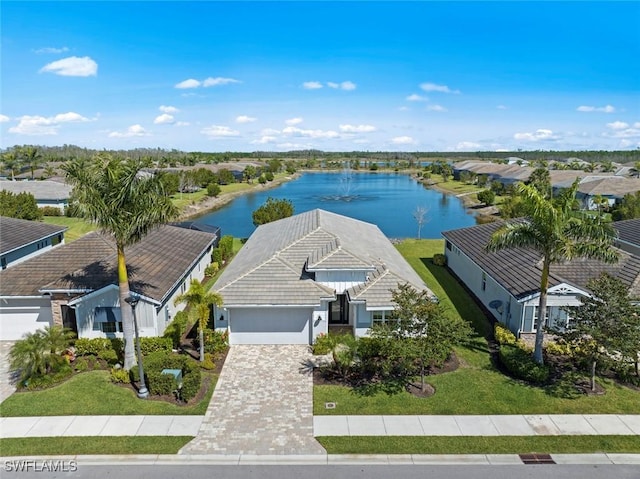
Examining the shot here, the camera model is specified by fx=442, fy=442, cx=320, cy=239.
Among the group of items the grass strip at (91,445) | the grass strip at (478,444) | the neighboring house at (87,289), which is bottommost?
the grass strip at (478,444)

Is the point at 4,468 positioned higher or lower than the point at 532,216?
lower

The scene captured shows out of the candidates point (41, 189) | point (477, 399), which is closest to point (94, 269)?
point (477, 399)

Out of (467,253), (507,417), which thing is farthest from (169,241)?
(507,417)

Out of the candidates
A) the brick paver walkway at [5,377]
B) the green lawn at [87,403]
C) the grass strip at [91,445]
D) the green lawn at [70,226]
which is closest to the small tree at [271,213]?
the green lawn at [70,226]

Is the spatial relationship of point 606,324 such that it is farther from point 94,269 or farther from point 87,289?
point 94,269

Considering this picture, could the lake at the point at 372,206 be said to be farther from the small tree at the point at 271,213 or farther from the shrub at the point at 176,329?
the shrub at the point at 176,329

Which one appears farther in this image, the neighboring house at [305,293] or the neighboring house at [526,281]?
the neighboring house at [305,293]

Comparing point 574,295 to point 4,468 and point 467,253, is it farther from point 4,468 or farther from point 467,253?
point 4,468
